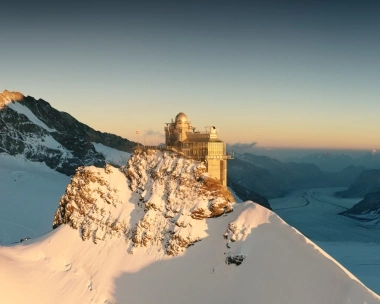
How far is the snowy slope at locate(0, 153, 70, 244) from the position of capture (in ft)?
338

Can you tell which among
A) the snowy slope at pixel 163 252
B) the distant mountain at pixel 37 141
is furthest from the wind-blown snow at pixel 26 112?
the snowy slope at pixel 163 252

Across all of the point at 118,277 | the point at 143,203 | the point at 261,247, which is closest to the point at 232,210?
the point at 261,247

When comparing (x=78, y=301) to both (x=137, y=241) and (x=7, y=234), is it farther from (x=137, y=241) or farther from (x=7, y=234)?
(x=7, y=234)

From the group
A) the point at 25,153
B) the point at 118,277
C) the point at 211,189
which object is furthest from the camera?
the point at 25,153

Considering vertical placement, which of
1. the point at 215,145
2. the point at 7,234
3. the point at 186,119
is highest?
the point at 186,119

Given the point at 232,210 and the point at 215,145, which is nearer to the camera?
the point at 232,210

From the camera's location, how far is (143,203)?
197 feet

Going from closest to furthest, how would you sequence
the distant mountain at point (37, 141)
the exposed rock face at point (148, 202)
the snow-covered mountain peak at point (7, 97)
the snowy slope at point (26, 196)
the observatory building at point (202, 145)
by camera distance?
the exposed rock face at point (148, 202) → the observatory building at point (202, 145) → the snowy slope at point (26, 196) → the distant mountain at point (37, 141) → the snow-covered mountain peak at point (7, 97)

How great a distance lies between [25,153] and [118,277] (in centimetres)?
13589

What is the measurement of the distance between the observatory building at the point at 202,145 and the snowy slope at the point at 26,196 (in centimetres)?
5314

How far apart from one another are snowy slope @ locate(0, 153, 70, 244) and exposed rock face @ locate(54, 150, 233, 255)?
44257 millimetres

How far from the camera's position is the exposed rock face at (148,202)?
55469 millimetres

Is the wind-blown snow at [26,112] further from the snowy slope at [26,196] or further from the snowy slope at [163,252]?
the snowy slope at [163,252]

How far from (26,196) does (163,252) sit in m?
91.0
